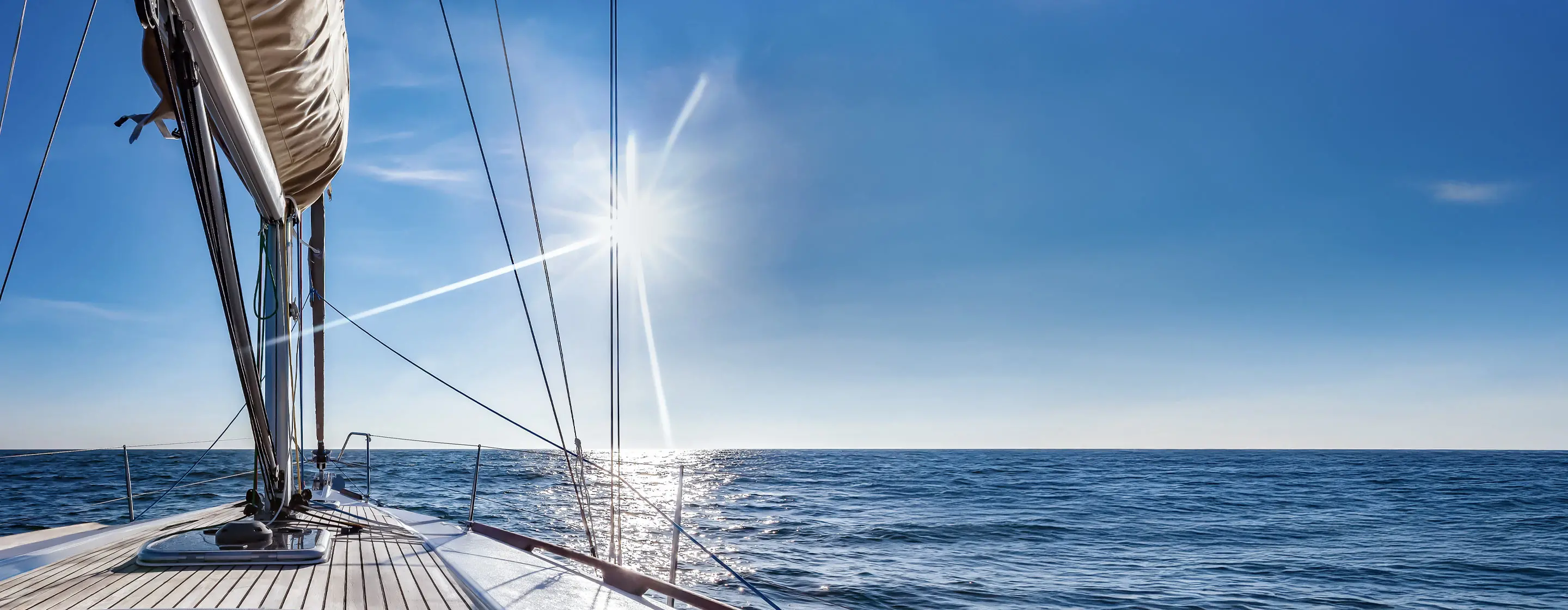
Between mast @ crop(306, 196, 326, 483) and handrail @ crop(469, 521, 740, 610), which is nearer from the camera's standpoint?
handrail @ crop(469, 521, 740, 610)

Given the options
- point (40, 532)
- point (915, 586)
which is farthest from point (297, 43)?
point (915, 586)

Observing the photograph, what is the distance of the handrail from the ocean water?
2617 mm

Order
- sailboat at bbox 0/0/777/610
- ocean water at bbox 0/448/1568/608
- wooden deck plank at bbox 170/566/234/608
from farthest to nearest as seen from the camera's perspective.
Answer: ocean water at bbox 0/448/1568/608 → wooden deck plank at bbox 170/566/234/608 → sailboat at bbox 0/0/777/610

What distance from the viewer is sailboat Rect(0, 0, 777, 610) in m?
1.97

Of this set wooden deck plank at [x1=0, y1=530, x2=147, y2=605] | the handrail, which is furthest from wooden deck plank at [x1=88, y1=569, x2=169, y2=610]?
the handrail

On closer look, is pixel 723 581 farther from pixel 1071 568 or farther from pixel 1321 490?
pixel 1321 490

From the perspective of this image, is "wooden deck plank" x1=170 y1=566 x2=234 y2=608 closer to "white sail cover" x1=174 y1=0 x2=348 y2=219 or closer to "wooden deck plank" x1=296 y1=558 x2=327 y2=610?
"wooden deck plank" x1=296 y1=558 x2=327 y2=610

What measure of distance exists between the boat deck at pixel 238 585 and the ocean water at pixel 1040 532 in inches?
53.9

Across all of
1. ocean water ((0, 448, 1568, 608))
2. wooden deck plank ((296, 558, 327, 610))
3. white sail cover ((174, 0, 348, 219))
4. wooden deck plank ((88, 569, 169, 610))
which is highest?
white sail cover ((174, 0, 348, 219))

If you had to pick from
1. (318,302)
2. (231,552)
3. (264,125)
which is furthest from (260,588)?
(318,302)

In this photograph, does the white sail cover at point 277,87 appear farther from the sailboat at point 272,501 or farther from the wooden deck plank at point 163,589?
the wooden deck plank at point 163,589

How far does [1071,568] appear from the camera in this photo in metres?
9.77

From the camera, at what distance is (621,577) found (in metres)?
3.20

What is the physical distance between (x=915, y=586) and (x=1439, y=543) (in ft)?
36.0
